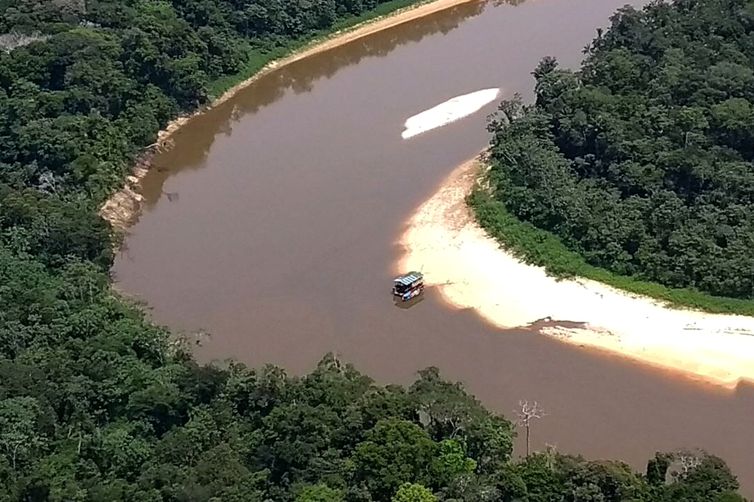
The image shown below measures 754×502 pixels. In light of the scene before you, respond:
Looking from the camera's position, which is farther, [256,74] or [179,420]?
[256,74]

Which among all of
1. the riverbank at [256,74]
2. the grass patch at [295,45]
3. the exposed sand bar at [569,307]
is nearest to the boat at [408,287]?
the exposed sand bar at [569,307]

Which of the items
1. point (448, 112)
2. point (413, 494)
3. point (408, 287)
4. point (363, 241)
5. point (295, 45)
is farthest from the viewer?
point (295, 45)

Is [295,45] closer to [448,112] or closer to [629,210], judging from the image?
[448,112]

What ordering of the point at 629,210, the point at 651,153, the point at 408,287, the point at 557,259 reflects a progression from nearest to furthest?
1. the point at 408,287
2. the point at 557,259
3. the point at 629,210
4. the point at 651,153

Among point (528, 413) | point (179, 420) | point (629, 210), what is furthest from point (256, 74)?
point (528, 413)

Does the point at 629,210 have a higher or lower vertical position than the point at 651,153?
lower

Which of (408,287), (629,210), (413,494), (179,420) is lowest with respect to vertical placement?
(629,210)

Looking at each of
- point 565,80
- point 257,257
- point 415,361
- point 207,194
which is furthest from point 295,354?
point 565,80
